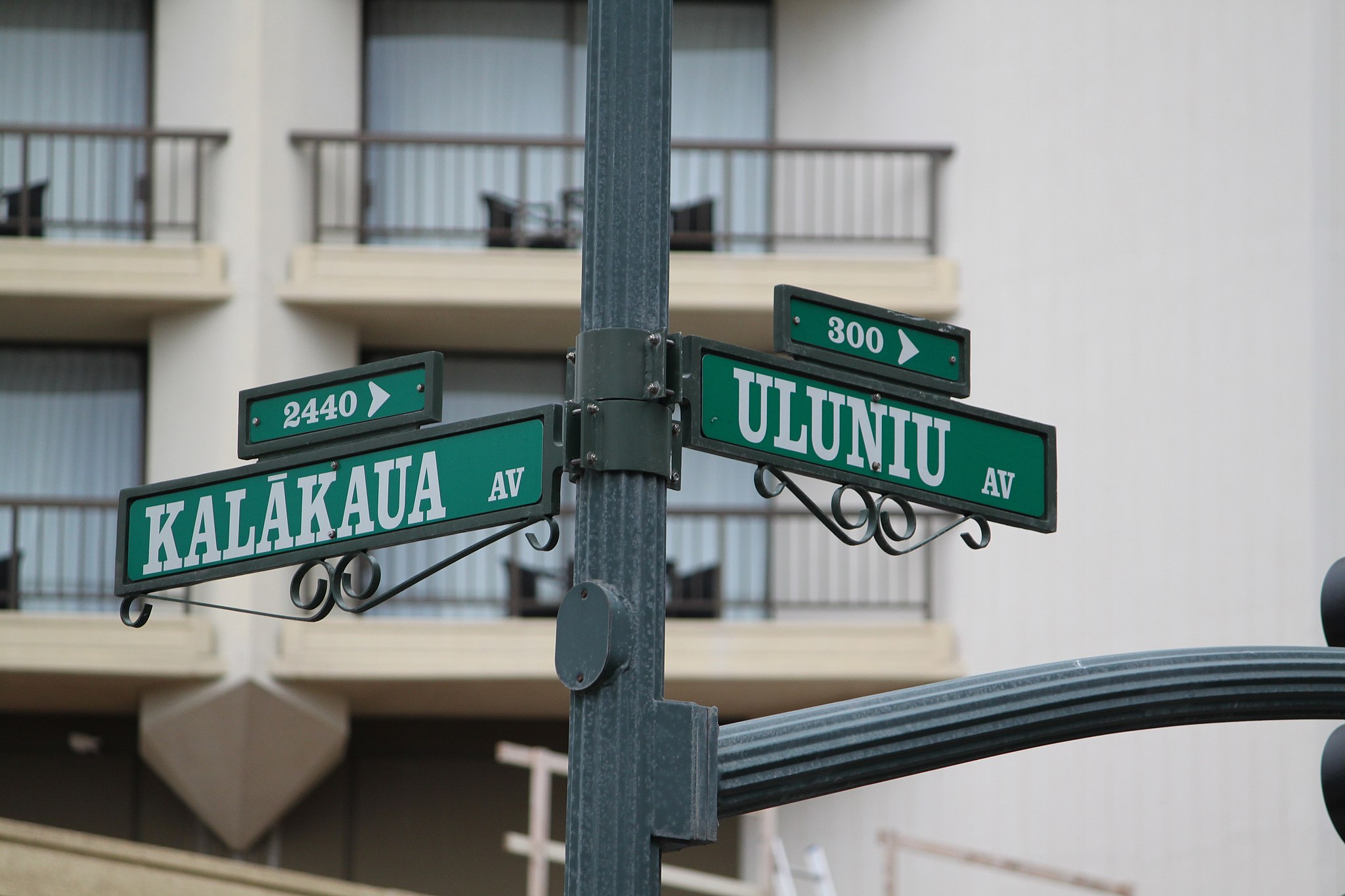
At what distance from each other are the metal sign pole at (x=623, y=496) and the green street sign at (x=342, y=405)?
460 mm

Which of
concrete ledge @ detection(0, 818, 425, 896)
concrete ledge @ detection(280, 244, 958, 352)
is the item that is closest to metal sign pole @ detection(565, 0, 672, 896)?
concrete ledge @ detection(0, 818, 425, 896)

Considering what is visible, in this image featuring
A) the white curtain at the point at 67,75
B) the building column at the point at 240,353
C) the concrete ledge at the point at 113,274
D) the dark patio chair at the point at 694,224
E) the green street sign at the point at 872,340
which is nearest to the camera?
the green street sign at the point at 872,340

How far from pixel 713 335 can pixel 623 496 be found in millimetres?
11485

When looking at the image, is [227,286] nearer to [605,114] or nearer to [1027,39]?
[1027,39]

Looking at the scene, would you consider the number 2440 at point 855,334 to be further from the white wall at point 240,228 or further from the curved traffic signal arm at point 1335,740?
the white wall at point 240,228

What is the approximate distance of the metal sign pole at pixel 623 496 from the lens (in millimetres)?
3346

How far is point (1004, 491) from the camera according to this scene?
157 inches

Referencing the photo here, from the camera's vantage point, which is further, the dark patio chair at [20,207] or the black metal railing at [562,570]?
the dark patio chair at [20,207]

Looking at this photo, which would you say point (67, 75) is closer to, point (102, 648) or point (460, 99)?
point (460, 99)

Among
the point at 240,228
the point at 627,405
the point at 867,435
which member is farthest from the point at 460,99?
the point at 627,405

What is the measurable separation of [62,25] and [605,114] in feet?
45.3

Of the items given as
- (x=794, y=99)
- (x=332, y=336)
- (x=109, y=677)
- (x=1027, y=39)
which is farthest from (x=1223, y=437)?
(x=109, y=677)

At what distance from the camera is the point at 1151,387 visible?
13.7m

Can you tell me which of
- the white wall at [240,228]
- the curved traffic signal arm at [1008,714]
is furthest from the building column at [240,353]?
the curved traffic signal arm at [1008,714]
